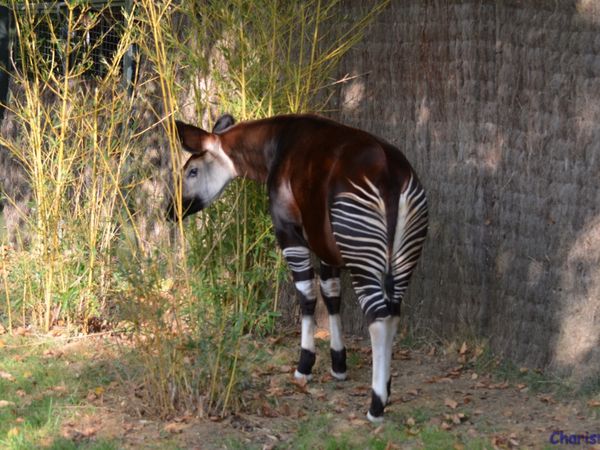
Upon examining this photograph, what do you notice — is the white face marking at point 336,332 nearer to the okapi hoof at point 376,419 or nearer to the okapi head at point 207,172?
the okapi hoof at point 376,419

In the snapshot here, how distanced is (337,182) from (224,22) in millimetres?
1777

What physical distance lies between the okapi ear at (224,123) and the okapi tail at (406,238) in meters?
1.43

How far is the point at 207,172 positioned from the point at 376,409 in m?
1.86

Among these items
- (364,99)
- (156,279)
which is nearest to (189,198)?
(156,279)

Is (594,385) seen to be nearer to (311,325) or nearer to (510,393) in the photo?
(510,393)

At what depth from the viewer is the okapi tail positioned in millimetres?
5449

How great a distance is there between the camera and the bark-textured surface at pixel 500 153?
601 centimetres

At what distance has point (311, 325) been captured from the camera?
631 cm

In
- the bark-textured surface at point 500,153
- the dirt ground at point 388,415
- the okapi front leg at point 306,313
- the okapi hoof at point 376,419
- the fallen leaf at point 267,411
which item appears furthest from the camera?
the okapi front leg at point 306,313

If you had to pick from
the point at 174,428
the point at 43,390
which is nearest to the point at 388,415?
the point at 174,428

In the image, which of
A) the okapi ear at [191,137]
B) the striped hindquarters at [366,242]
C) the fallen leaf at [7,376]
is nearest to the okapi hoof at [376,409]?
the striped hindquarters at [366,242]

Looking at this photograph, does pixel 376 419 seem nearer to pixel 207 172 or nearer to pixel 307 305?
pixel 307 305

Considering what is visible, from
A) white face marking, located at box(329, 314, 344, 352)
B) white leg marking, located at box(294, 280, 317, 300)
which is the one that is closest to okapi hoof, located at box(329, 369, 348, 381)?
white face marking, located at box(329, 314, 344, 352)

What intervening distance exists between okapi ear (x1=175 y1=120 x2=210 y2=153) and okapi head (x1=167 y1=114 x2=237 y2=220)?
14 mm
